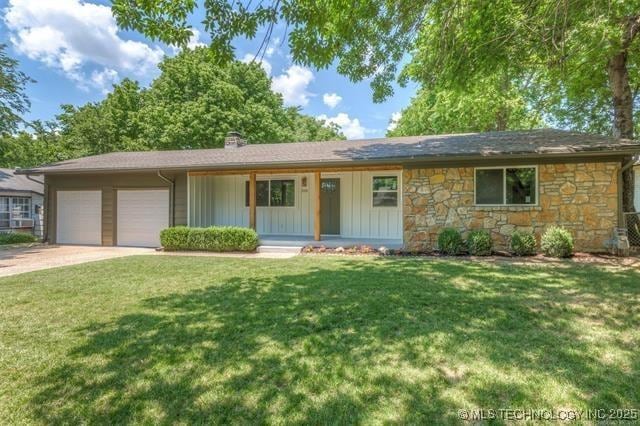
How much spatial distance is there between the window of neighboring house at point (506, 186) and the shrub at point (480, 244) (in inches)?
40.0

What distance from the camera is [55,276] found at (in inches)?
241

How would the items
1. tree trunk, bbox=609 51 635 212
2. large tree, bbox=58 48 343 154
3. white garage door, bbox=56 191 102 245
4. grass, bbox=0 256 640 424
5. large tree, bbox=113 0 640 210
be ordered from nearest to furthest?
grass, bbox=0 256 640 424 < large tree, bbox=113 0 640 210 < tree trunk, bbox=609 51 635 212 < white garage door, bbox=56 191 102 245 < large tree, bbox=58 48 343 154

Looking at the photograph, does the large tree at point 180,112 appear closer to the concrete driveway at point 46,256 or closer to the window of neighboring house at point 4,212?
the window of neighboring house at point 4,212

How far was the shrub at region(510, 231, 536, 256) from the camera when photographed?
761cm

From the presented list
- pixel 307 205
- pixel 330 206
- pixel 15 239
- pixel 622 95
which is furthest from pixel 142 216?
pixel 622 95

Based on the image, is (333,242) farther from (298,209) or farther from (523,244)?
(523,244)

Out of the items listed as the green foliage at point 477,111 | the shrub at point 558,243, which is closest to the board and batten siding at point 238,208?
the green foliage at point 477,111

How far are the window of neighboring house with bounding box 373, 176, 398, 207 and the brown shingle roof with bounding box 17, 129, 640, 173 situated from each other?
1.02m

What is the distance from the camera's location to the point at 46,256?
888cm

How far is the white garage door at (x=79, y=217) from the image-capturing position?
37.7 ft

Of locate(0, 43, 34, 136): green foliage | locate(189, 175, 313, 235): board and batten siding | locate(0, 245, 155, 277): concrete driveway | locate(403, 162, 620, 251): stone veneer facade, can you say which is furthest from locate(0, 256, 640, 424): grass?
locate(0, 43, 34, 136): green foliage

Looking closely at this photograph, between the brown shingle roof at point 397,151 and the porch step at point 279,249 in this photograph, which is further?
the porch step at point 279,249

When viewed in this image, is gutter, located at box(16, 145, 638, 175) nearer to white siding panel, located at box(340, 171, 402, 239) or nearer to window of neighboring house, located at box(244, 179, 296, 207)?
white siding panel, located at box(340, 171, 402, 239)

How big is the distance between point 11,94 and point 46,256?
32.6ft
